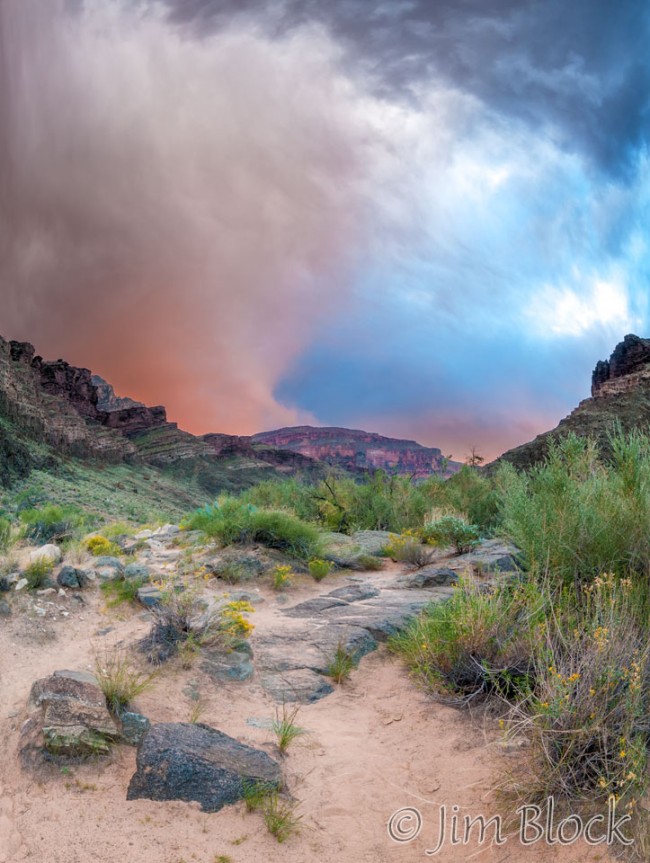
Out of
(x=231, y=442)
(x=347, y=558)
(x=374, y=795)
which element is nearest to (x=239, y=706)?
(x=374, y=795)

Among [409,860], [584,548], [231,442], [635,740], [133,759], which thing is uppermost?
[231,442]

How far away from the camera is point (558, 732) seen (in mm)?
3078

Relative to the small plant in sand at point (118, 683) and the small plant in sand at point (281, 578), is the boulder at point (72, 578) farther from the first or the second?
the small plant in sand at point (281, 578)

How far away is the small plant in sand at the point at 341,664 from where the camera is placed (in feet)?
17.9

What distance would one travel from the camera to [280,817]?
3352 mm

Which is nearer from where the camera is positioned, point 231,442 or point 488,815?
point 488,815

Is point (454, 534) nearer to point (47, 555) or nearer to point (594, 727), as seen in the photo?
point (47, 555)

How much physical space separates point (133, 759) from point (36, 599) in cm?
316

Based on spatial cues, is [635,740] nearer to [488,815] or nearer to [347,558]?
[488,815]

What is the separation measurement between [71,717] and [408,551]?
7.42 meters

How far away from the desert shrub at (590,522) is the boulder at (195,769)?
113 inches

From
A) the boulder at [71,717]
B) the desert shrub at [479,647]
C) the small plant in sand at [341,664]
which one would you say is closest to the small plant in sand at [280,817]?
the boulder at [71,717]

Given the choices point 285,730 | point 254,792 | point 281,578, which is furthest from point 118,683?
point 281,578

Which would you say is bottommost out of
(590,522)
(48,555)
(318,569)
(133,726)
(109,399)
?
(133,726)
